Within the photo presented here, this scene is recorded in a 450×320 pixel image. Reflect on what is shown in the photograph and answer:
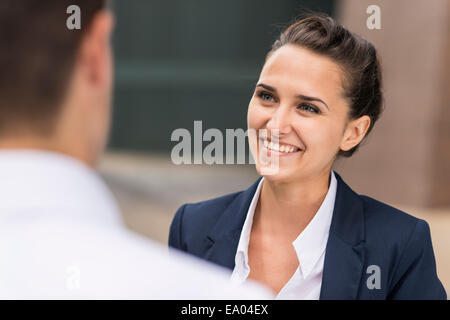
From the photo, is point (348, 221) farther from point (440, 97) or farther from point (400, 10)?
point (400, 10)

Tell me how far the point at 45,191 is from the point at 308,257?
24.1 inches

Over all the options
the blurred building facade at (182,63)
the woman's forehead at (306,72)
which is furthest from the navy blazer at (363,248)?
the blurred building facade at (182,63)

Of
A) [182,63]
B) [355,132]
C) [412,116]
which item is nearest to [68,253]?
[355,132]

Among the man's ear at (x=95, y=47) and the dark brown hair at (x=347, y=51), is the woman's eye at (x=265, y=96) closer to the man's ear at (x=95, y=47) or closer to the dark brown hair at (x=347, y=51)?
the dark brown hair at (x=347, y=51)

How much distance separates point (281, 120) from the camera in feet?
3.35

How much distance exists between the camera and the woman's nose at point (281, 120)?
1018mm

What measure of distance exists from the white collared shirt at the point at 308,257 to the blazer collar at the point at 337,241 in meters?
0.02

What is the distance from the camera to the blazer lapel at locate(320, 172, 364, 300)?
38.9 inches

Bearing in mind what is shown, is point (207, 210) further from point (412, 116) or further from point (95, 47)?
point (412, 116)

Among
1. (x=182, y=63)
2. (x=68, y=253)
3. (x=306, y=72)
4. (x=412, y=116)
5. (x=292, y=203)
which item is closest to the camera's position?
(x=68, y=253)

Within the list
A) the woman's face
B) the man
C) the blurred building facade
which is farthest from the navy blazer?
the blurred building facade

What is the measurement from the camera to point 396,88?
14.2 feet

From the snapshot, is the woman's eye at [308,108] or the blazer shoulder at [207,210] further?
the blazer shoulder at [207,210]

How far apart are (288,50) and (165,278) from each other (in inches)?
24.0
